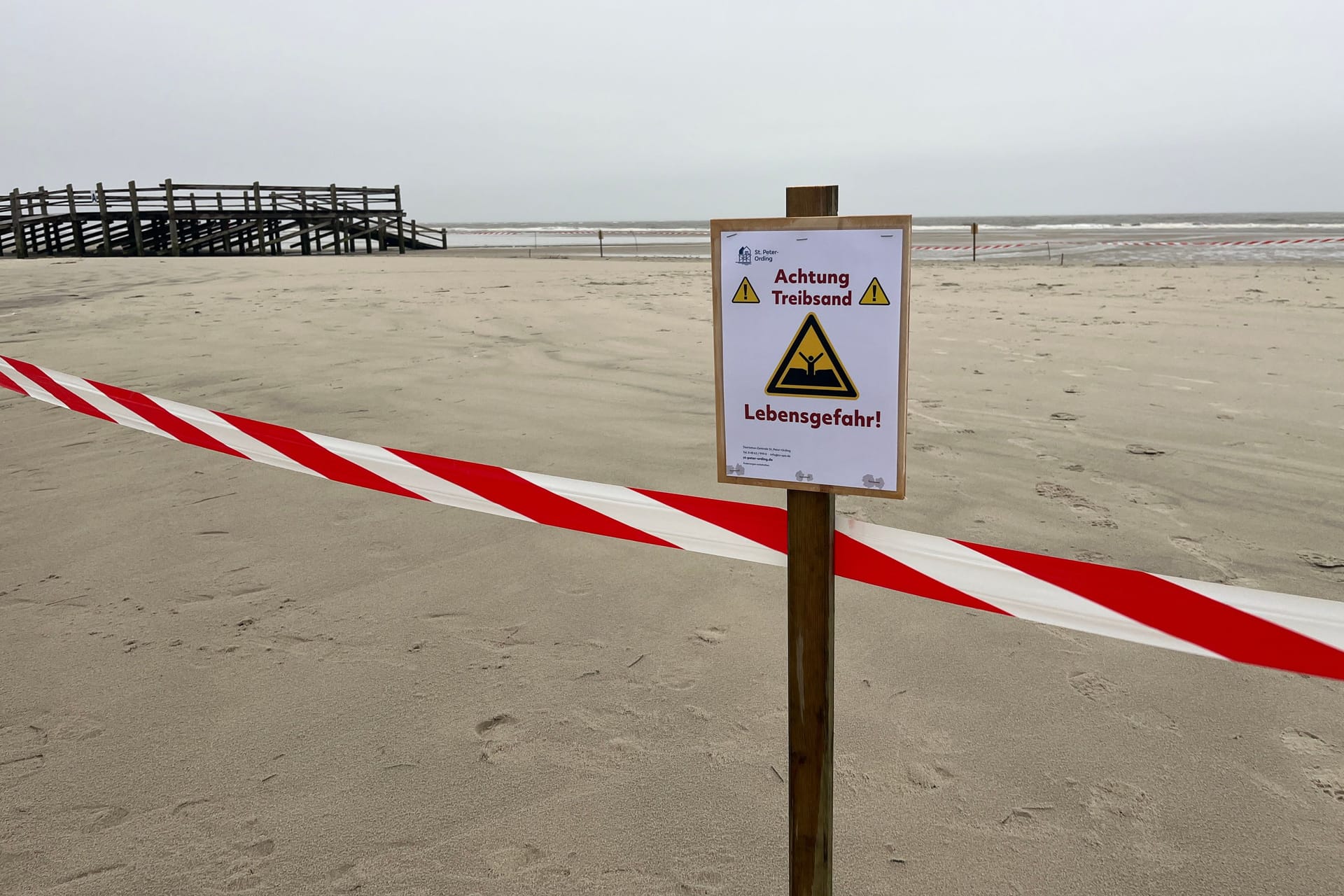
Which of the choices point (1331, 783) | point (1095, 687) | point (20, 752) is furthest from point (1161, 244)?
point (20, 752)

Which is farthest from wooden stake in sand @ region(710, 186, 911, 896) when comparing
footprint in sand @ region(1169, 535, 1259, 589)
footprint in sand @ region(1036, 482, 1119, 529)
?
footprint in sand @ region(1036, 482, 1119, 529)

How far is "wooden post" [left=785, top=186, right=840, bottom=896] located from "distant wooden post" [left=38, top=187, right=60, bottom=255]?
35480 millimetres

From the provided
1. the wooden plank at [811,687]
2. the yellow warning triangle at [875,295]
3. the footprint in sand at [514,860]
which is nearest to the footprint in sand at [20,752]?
the footprint in sand at [514,860]

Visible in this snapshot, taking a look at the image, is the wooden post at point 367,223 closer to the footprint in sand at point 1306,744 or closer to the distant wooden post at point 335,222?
the distant wooden post at point 335,222

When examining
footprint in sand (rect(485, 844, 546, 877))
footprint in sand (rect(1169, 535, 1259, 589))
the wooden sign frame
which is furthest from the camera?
footprint in sand (rect(1169, 535, 1259, 589))

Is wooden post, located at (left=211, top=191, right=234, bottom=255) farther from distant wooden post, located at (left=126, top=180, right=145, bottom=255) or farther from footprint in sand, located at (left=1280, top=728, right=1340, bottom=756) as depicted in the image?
footprint in sand, located at (left=1280, top=728, right=1340, bottom=756)

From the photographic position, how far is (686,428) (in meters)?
5.47

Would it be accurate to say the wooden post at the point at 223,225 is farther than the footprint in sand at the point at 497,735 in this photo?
Yes

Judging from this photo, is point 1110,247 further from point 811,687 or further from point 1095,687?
point 811,687

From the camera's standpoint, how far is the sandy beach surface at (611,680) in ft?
6.82

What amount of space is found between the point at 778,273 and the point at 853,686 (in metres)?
1.63

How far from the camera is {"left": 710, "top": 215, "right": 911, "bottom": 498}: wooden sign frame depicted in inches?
56.8

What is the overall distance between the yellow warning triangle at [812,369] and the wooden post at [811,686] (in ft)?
0.66

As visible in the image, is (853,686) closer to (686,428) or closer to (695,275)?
(686,428)
